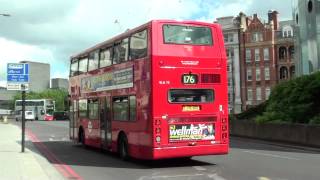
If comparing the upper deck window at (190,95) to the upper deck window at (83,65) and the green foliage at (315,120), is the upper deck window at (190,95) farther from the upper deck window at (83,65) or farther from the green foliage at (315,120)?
the green foliage at (315,120)

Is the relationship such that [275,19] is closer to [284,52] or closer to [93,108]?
[284,52]

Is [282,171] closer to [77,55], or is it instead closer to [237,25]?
[77,55]

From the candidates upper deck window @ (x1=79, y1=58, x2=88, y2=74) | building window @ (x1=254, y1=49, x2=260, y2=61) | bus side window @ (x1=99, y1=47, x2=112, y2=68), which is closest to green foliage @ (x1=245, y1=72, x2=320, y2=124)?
upper deck window @ (x1=79, y1=58, x2=88, y2=74)

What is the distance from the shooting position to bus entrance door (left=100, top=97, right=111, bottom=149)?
2066 cm

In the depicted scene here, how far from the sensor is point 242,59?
102875mm

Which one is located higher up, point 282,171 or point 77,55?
point 77,55

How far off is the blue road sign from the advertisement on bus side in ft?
26.7

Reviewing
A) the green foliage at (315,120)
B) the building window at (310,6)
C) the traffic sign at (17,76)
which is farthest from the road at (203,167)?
the building window at (310,6)

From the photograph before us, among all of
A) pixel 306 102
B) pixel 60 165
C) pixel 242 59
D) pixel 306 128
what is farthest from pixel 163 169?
pixel 242 59

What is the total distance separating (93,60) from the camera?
2255 cm

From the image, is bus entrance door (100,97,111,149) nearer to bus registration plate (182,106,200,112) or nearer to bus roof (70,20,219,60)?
bus roof (70,20,219,60)

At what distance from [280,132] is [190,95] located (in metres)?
14.0

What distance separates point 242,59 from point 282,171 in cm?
8882

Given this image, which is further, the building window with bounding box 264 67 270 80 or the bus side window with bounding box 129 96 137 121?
the building window with bounding box 264 67 270 80
